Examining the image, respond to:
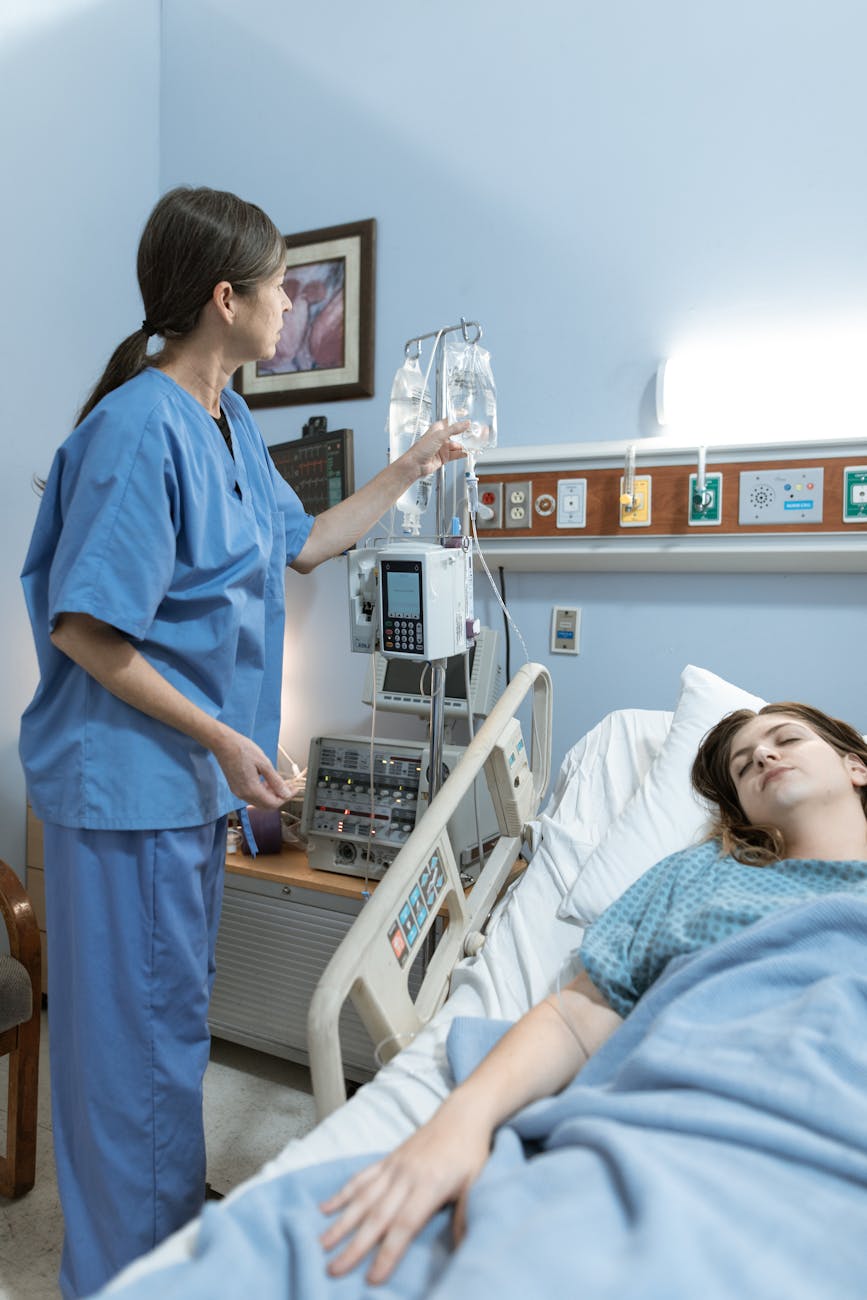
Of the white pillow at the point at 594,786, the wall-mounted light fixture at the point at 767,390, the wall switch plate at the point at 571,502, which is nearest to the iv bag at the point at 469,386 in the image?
the wall switch plate at the point at 571,502

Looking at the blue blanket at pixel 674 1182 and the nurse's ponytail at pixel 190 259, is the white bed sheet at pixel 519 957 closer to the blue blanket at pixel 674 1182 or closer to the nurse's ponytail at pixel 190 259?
the blue blanket at pixel 674 1182

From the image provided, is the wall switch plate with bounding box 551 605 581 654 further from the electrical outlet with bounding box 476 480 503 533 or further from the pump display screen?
the pump display screen

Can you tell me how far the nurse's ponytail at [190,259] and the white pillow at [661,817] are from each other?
3.52 ft

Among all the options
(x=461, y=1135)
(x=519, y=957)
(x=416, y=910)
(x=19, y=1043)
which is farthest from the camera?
(x=19, y=1043)

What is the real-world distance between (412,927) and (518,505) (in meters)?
1.29

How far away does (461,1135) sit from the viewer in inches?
32.2

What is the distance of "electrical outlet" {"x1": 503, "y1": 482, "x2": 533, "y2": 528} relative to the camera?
2.20 m

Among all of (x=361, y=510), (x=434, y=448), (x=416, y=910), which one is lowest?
(x=416, y=910)

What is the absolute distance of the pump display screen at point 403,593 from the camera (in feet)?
5.07

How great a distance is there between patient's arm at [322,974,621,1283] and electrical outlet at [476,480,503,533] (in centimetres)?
138

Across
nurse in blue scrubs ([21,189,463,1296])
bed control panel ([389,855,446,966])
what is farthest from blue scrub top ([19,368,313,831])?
bed control panel ([389,855,446,966])

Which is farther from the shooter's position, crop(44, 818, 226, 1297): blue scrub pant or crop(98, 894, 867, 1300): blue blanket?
crop(44, 818, 226, 1297): blue scrub pant

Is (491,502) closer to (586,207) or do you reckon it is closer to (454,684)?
(454,684)

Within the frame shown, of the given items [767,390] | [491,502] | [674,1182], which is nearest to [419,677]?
[491,502]
